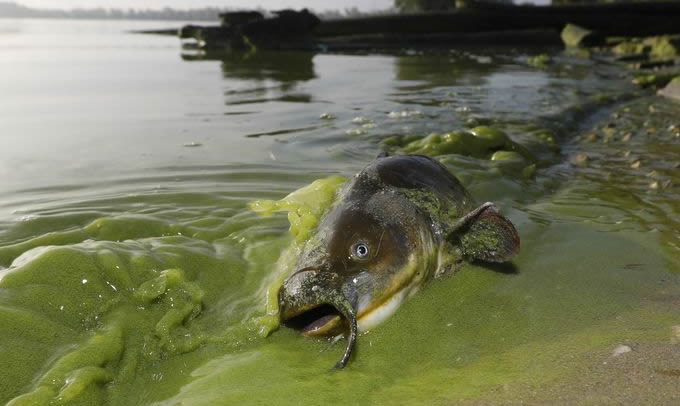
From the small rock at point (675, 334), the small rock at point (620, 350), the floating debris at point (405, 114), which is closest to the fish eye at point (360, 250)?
the small rock at point (620, 350)

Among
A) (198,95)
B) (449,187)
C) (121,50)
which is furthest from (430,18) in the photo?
(449,187)

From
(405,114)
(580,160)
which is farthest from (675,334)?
(405,114)

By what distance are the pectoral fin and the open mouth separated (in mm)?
816

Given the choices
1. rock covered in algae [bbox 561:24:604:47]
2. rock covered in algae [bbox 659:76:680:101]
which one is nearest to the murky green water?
rock covered in algae [bbox 659:76:680:101]

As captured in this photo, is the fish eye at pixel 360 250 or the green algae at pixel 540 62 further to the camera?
the green algae at pixel 540 62

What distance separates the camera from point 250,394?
209 cm

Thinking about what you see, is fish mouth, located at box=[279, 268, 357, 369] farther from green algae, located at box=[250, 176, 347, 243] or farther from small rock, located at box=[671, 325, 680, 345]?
small rock, located at box=[671, 325, 680, 345]

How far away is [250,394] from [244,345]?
14.8 inches

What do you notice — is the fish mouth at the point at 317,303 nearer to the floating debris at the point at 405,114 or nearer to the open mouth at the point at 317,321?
the open mouth at the point at 317,321

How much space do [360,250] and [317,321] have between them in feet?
1.25

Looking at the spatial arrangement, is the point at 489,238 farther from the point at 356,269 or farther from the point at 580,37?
the point at 580,37

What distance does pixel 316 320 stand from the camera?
253cm

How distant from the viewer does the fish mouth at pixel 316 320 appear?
96.3 inches

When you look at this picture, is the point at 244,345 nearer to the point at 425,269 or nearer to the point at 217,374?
the point at 217,374
